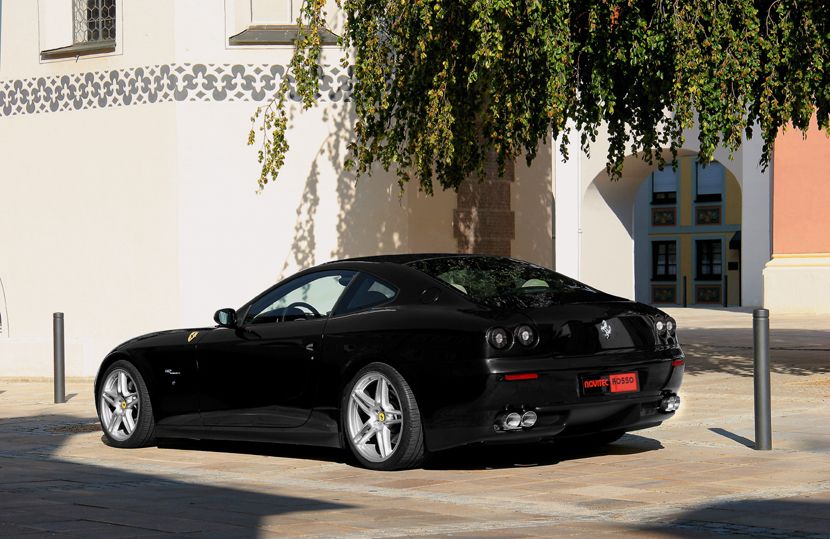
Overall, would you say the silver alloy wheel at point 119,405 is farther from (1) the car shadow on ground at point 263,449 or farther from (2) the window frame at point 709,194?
(2) the window frame at point 709,194

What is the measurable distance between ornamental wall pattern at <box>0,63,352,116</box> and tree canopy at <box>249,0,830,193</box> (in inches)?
93.6

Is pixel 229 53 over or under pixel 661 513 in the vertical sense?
over

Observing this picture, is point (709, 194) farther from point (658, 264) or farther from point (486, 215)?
point (486, 215)

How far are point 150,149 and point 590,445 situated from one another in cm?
855

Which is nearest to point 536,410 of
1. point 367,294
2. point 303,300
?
point 367,294

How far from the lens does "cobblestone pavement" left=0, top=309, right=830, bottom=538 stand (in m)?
6.34

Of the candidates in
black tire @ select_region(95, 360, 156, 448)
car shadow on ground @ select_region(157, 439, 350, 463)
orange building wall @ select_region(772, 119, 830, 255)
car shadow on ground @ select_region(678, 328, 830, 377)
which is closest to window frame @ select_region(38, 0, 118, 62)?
black tire @ select_region(95, 360, 156, 448)

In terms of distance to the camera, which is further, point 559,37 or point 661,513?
point 559,37

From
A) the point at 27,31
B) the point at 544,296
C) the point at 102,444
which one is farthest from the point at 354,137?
the point at 544,296

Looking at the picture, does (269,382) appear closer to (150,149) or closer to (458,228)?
(150,149)

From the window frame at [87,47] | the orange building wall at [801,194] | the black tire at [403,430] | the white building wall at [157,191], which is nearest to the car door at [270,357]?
the black tire at [403,430]

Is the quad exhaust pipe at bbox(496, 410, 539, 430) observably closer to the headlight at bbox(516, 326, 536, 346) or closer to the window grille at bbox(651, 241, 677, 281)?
the headlight at bbox(516, 326, 536, 346)

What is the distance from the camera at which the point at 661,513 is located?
6.66 metres

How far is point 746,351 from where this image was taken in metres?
19.8
